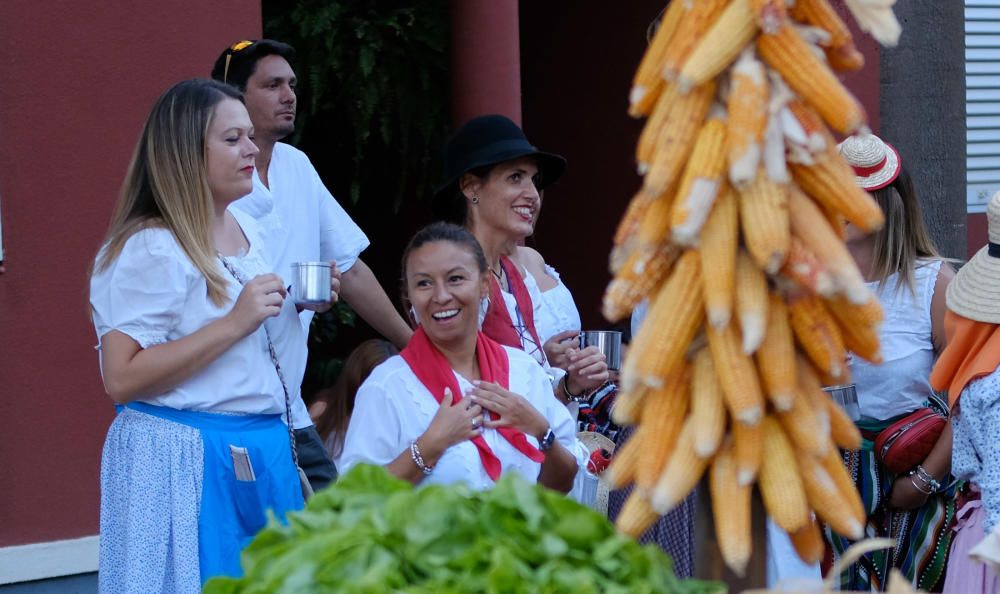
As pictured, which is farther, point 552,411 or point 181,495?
point 552,411

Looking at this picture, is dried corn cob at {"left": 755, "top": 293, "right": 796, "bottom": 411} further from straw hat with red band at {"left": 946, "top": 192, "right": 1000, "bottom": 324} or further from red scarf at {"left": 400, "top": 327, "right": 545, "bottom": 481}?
straw hat with red band at {"left": 946, "top": 192, "right": 1000, "bottom": 324}

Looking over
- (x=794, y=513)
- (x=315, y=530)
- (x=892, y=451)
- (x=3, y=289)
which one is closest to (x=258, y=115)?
(x=3, y=289)

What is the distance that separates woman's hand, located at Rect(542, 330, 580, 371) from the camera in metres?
4.58

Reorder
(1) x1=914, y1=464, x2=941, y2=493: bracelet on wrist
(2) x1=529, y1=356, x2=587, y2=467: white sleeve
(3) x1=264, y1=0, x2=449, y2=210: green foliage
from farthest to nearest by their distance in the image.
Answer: (3) x1=264, y1=0, x2=449, y2=210: green foliage → (1) x1=914, y1=464, x2=941, y2=493: bracelet on wrist → (2) x1=529, y1=356, x2=587, y2=467: white sleeve

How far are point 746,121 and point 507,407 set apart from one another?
6.40 ft

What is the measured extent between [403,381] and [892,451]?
6.10ft

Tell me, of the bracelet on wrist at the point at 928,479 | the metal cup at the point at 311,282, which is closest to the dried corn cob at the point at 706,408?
the metal cup at the point at 311,282

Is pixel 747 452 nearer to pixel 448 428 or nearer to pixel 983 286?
pixel 448 428

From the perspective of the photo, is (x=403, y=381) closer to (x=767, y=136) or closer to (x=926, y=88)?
(x=767, y=136)

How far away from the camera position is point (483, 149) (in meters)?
4.78

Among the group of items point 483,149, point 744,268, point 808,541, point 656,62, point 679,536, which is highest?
point 656,62

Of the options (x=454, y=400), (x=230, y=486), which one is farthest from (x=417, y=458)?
(x=230, y=486)

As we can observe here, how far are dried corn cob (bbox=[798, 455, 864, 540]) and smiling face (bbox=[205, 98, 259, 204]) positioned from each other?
2.27 m

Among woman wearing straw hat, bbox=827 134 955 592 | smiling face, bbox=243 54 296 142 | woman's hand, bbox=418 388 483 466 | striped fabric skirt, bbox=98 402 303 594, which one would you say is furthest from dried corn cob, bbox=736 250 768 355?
smiling face, bbox=243 54 296 142
